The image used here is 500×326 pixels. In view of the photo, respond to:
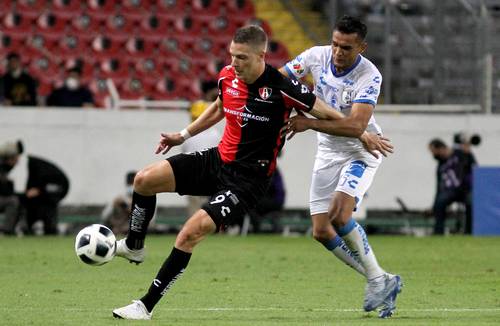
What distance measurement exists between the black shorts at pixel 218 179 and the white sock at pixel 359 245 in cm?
98

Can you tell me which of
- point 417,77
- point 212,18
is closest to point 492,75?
point 417,77

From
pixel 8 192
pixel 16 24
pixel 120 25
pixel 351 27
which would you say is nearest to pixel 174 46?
pixel 120 25

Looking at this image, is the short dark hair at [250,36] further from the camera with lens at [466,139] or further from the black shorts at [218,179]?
the camera with lens at [466,139]

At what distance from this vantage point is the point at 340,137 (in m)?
9.75

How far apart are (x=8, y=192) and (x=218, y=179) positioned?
10885 mm

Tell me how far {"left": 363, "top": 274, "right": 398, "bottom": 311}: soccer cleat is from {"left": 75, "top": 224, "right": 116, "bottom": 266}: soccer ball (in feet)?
6.58

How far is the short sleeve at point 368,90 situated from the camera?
923cm

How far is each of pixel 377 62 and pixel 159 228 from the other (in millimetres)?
4808

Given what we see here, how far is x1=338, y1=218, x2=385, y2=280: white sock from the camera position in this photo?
9352 millimetres

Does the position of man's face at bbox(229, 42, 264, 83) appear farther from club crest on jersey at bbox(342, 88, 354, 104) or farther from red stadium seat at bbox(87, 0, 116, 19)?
red stadium seat at bbox(87, 0, 116, 19)

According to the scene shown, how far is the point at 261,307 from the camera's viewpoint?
374 inches

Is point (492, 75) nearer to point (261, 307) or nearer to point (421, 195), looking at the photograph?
point (421, 195)

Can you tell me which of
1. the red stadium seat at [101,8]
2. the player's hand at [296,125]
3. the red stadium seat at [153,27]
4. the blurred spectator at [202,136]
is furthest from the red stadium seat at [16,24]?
the player's hand at [296,125]

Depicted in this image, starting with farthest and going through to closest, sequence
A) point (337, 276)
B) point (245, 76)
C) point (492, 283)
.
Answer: point (337, 276), point (492, 283), point (245, 76)
